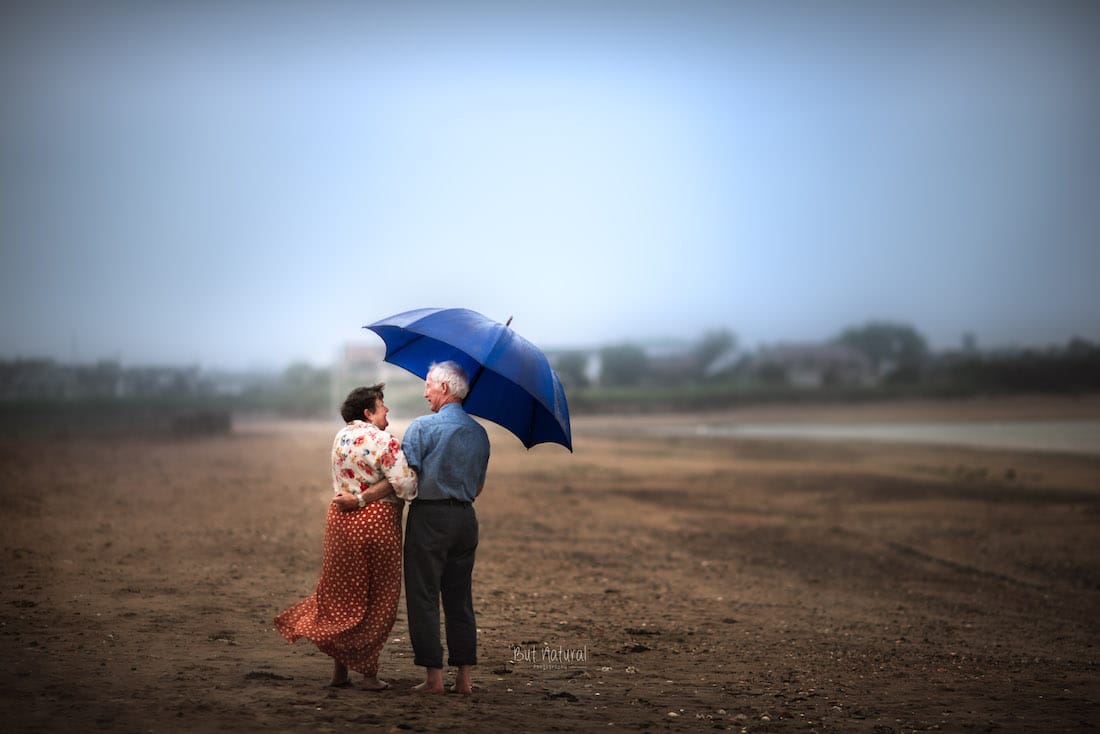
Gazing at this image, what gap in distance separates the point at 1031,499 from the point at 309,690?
2130cm

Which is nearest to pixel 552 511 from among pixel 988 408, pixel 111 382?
pixel 111 382

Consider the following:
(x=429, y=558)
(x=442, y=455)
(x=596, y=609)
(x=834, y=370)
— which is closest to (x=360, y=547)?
(x=429, y=558)

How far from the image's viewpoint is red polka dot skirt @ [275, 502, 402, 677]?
593cm

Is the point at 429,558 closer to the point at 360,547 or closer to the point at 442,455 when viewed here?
the point at 360,547

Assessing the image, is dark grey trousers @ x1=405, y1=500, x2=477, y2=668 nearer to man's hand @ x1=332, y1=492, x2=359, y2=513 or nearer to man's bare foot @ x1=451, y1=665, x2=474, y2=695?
man's bare foot @ x1=451, y1=665, x2=474, y2=695

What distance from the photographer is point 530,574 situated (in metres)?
11.7

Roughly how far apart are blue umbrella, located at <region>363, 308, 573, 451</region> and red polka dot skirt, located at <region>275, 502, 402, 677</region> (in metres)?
0.99

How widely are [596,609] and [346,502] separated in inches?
179

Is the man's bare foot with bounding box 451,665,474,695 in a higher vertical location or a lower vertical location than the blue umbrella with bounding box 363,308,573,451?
lower

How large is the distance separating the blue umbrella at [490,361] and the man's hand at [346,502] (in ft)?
3.21

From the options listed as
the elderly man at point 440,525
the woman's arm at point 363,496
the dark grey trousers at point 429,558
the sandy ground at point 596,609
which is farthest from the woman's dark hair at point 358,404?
the sandy ground at point 596,609

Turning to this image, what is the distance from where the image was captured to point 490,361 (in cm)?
598

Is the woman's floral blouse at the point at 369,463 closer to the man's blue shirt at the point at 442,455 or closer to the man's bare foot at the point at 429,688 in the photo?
the man's blue shirt at the point at 442,455

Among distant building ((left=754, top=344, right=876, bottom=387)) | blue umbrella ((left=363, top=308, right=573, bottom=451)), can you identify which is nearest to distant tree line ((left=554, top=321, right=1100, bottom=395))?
distant building ((left=754, top=344, right=876, bottom=387))
